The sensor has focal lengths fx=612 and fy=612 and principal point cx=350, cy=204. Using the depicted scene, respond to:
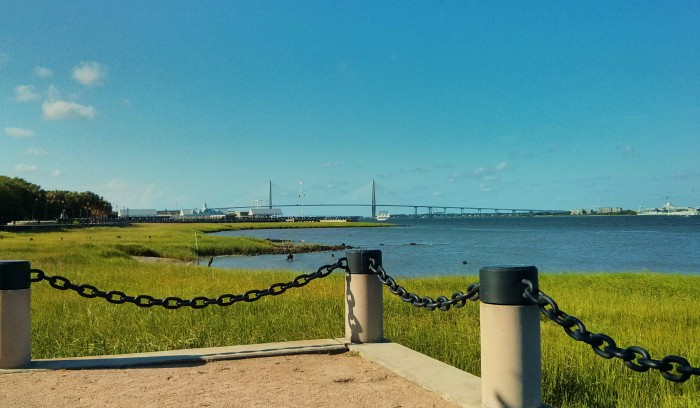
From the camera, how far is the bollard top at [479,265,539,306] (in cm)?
414

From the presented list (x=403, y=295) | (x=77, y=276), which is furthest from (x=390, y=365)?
(x=77, y=276)

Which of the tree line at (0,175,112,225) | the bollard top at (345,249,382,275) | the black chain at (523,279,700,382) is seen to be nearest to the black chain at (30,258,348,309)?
the bollard top at (345,249,382,275)

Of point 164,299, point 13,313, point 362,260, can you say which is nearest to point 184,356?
point 164,299

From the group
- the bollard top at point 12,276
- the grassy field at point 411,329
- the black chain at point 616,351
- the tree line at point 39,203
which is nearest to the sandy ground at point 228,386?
the bollard top at point 12,276

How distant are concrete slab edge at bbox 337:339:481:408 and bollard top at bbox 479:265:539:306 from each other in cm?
81

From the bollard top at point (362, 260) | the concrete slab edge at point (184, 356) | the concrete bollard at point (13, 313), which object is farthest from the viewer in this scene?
the bollard top at point (362, 260)

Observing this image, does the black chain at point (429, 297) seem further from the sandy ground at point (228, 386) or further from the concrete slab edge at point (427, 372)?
the sandy ground at point (228, 386)

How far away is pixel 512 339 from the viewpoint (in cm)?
415

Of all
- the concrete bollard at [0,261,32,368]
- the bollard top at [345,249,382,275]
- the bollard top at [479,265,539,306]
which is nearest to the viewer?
the bollard top at [479,265,539,306]

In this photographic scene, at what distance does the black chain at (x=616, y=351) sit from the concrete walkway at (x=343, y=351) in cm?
97

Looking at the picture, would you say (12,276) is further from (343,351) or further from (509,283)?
(509,283)

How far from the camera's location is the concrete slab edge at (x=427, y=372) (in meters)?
4.61

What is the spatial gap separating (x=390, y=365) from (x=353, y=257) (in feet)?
4.50

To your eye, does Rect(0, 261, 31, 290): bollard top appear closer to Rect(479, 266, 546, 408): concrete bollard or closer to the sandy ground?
the sandy ground
